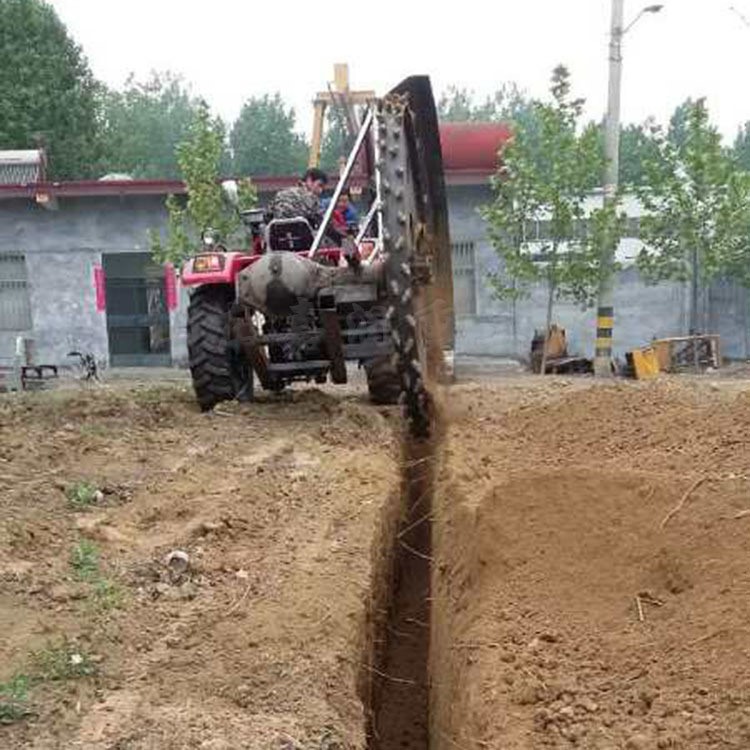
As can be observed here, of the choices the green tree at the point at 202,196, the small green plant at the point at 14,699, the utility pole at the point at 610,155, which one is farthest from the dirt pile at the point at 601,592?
the green tree at the point at 202,196

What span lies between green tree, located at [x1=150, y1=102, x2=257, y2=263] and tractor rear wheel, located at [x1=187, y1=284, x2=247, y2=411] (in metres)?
9.17

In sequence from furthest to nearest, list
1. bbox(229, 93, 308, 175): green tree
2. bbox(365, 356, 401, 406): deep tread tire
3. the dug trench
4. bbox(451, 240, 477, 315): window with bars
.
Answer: bbox(229, 93, 308, 175): green tree, bbox(451, 240, 477, 315): window with bars, bbox(365, 356, 401, 406): deep tread tire, the dug trench

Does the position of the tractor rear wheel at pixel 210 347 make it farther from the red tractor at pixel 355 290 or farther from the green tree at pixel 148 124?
the green tree at pixel 148 124

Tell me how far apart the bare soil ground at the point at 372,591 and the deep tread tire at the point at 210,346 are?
1520 millimetres

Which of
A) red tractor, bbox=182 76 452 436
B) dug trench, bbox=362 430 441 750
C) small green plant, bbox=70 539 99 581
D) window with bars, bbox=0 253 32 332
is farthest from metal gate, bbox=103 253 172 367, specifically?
small green plant, bbox=70 539 99 581

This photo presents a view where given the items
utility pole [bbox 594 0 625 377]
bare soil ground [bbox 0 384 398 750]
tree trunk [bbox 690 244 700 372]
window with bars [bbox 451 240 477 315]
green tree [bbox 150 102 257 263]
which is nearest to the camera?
bare soil ground [bbox 0 384 398 750]

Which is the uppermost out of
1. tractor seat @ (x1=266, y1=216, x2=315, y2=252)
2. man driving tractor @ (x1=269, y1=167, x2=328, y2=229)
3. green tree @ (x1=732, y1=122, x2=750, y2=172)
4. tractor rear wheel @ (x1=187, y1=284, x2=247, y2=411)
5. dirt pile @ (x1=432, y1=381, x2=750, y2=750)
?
green tree @ (x1=732, y1=122, x2=750, y2=172)

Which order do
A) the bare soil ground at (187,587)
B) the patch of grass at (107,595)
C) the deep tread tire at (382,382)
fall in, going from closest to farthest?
the bare soil ground at (187,587) → the patch of grass at (107,595) → the deep tread tire at (382,382)

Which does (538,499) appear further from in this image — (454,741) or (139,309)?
(139,309)

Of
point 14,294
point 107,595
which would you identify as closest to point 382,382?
point 107,595

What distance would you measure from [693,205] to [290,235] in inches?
486

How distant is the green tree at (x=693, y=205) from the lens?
18.6 m

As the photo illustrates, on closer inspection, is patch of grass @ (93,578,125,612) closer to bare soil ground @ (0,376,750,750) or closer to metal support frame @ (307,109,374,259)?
bare soil ground @ (0,376,750,750)

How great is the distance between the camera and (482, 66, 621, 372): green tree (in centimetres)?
1778
